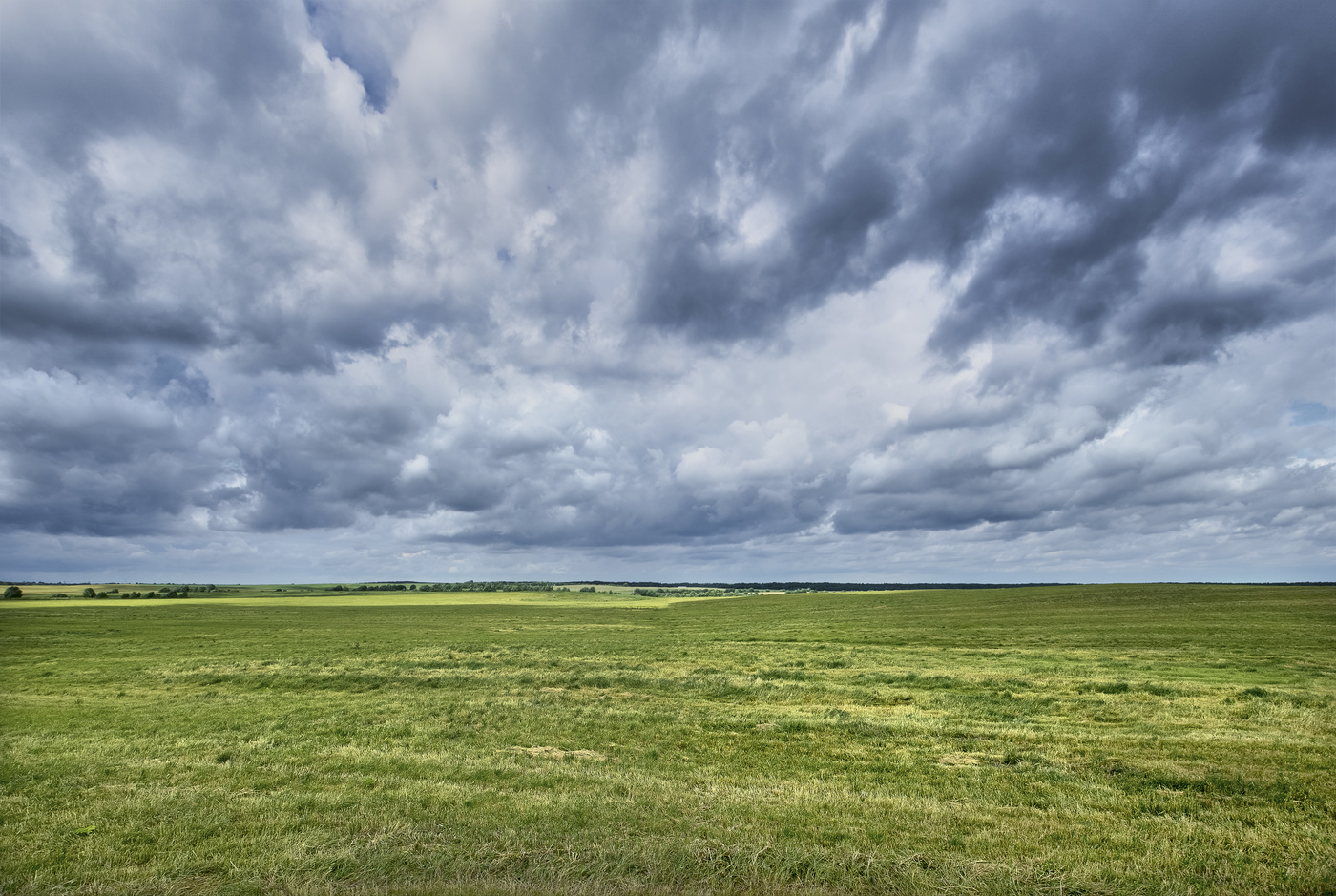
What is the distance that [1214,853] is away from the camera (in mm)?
9477

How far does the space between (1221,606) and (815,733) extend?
265ft

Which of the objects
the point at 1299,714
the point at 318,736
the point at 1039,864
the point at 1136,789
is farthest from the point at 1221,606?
the point at 318,736

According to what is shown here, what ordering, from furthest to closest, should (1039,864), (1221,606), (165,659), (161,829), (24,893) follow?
(1221,606)
(165,659)
(161,829)
(1039,864)
(24,893)

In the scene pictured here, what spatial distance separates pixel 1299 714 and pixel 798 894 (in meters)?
20.2

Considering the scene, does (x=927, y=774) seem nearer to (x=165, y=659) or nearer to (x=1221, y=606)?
(x=165, y=659)

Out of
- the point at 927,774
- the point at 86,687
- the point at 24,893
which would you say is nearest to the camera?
the point at 24,893

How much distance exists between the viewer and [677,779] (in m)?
13.4

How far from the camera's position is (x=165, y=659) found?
36188 mm

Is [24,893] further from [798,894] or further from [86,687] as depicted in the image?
[86,687]

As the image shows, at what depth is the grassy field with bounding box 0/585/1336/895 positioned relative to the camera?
8945 mm

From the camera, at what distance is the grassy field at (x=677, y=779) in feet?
29.3

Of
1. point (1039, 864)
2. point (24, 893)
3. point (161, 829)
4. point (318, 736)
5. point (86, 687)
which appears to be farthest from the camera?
point (86, 687)

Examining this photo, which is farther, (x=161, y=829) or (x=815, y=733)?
(x=815, y=733)

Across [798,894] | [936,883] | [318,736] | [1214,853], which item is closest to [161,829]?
[318,736]
